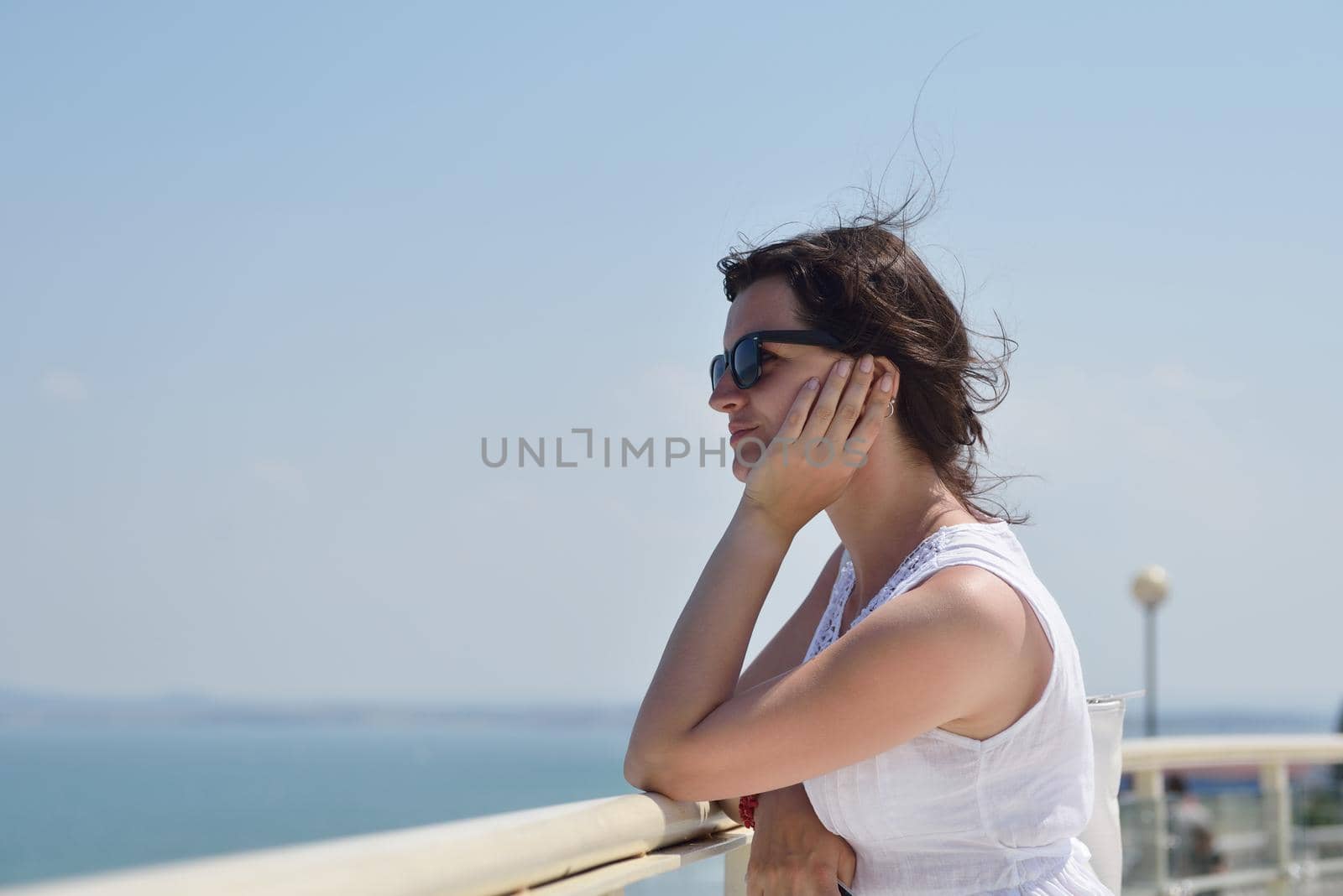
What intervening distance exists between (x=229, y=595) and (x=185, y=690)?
67.7m

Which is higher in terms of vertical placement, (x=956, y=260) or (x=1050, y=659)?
(x=956, y=260)

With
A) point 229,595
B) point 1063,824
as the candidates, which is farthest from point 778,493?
point 229,595

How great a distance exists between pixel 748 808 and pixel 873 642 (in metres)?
0.42

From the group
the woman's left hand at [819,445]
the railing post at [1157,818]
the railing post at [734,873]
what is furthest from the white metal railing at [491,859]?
the railing post at [1157,818]

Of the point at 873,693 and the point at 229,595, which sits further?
the point at 229,595

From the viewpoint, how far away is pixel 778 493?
1.94 metres

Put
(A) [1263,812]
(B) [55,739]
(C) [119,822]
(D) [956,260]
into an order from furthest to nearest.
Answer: (B) [55,739]
(C) [119,822]
(A) [1263,812]
(D) [956,260]

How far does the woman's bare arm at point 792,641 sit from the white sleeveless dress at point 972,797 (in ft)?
1.52

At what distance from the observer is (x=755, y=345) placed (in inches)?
81.4

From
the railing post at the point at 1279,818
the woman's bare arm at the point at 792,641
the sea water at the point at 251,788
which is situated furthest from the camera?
the sea water at the point at 251,788

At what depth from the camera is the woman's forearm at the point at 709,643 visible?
1732 millimetres

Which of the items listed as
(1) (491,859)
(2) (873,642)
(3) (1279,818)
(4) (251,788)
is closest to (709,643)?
(2) (873,642)

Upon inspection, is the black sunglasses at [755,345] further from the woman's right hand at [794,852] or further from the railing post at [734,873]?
the railing post at [734,873]

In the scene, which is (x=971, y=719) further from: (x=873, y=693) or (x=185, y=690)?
(x=185, y=690)
